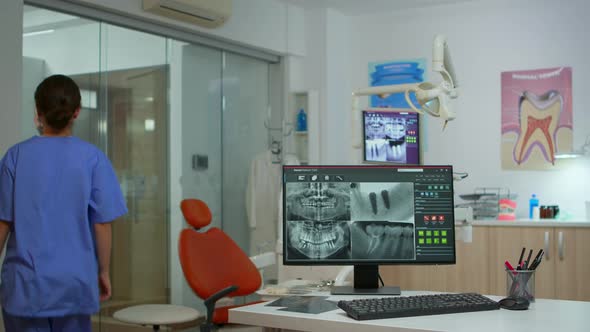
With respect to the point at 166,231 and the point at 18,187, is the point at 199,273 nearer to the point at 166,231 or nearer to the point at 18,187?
the point at 18,187

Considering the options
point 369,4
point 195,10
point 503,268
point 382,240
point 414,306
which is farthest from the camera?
point 369,4

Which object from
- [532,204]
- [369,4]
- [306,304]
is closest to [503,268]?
[532,204]

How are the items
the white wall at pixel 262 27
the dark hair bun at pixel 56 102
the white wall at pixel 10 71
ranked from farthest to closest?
1. the white wall at pixel 262 27
2. the white wall at pixel 10 71
3. the dark hair bun at pixel 56 102

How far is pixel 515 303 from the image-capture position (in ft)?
7.39

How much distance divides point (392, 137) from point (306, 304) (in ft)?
4.86

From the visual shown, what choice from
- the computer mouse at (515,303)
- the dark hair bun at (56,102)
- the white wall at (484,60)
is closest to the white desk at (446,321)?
the computer mouse at (515,303)

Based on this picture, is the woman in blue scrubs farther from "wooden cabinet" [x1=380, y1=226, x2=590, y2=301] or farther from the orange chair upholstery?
"wooden cabinet" [x1=380, y1=226, x2=590, y2=301]

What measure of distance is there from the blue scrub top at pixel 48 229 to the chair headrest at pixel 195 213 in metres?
1.16

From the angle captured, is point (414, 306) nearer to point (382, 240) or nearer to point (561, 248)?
point (382, 240)

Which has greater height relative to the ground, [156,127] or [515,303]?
[156,127]

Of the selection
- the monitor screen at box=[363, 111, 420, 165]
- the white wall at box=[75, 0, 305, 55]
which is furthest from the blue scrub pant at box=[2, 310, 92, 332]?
the white wall at box=[75, 0, 305, 55]

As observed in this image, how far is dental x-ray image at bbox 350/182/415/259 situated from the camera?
8.70 feet

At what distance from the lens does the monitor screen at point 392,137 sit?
143 inches

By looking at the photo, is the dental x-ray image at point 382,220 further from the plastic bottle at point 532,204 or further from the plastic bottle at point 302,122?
the plastic bottle at point 302,122
